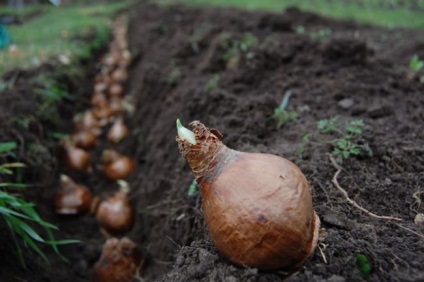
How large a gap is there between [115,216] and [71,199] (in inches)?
18.4

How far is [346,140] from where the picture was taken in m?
1.92

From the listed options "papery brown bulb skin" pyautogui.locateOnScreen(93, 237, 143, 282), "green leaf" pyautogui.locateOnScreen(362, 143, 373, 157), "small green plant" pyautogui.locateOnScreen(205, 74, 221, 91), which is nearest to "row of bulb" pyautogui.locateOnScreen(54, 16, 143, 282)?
"papery brown bulb skin" pyautogui.locateOnScreen(93, 237, 143, 282)

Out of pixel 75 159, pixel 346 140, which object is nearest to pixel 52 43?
pixel 75 159

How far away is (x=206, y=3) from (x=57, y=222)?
5720 millimetres

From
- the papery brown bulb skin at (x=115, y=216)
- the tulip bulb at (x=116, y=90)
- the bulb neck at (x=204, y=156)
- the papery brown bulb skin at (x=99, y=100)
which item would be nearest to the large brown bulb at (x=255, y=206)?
the bulb neck at (x=204, y=156)

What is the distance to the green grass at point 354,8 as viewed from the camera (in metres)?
6.25

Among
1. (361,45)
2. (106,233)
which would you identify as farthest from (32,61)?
(361,45)

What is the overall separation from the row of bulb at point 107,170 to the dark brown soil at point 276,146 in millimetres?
103

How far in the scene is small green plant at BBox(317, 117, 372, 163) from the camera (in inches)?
71.9

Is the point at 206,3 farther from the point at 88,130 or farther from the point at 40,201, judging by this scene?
the point at 40,201

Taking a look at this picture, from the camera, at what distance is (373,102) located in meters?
2.60

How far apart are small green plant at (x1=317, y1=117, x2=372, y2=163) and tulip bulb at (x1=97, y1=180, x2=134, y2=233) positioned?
5.31ft

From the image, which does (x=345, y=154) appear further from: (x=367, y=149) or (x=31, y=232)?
(x=31, y=232)

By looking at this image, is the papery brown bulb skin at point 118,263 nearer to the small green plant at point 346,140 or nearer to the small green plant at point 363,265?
the small green plant at point 346,140
